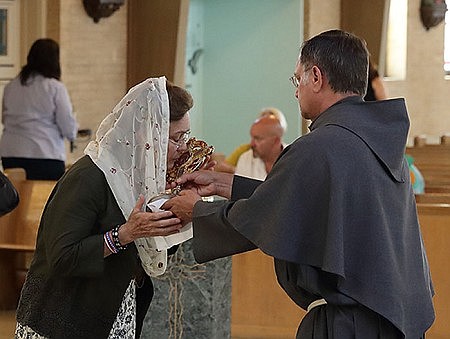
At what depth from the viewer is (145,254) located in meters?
3.76

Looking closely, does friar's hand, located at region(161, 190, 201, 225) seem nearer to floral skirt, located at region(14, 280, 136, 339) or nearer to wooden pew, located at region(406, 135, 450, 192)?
floral skirt, located at region(14, 280, 136, 339)

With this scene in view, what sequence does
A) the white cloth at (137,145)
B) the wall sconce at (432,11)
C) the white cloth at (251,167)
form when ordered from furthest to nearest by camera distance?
the wall sconce at (432,11), the white cloth at (251,167), the white cloth at (137,145)

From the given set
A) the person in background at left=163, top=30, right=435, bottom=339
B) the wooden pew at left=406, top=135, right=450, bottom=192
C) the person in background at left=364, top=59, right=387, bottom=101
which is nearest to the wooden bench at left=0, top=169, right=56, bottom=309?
the person in background at left=364, top=59, right=387, bottom=101

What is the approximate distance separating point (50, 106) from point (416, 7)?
803 centimetres

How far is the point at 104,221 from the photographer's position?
3635mm

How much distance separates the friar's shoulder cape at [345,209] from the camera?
126 inches

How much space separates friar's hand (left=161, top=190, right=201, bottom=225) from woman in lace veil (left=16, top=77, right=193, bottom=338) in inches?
1.0

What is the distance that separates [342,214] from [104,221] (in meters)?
0.82

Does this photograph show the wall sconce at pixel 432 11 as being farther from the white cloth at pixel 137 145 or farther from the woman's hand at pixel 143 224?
the woman's hand at pixel 143 224

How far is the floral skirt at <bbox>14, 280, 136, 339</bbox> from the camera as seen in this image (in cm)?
370

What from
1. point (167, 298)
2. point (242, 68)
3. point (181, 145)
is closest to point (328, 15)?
point (242, 68)

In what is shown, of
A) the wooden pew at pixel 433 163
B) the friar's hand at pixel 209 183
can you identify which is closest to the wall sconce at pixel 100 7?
the wooden pew at pixel 433 163

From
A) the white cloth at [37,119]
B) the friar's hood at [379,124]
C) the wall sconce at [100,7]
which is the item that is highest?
the wall sconce at [100,7]

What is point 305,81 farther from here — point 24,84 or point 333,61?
point 24,84
